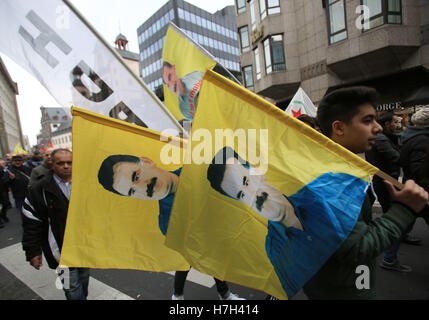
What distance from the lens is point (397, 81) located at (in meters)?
11.4

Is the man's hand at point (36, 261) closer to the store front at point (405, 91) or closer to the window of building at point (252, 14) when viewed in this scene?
the store front at point (405, 91)

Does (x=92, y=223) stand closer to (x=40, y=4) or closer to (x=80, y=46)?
(x=80, y=46)

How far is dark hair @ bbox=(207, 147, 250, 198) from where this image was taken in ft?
4.60

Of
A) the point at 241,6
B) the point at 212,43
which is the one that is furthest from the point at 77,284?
the point at 212,43

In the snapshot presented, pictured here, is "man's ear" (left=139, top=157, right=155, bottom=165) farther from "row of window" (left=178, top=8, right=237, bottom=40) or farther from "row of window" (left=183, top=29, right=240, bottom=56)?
"row of window" (left=178, top=8, right=237, bottom=40)

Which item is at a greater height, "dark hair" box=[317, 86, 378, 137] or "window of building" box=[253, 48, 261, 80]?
"window of building" box=[253, 48, 261, 80]

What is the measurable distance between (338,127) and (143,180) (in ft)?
4.76

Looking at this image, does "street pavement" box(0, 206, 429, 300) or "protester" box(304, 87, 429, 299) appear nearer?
"protester" box(304, 87, 429, 299)

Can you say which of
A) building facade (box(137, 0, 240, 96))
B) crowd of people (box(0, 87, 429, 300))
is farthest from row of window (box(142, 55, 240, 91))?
crowd of people (box(0, 87, 429, 300))

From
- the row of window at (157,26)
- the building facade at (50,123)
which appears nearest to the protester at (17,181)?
the row of window at (157,26)

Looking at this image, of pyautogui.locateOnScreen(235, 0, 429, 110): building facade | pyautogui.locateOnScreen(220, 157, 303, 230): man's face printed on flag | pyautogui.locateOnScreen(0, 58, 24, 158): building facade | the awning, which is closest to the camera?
pyautogui.locateOnScreen(220, 157, 303, 230): man's face printed on flag

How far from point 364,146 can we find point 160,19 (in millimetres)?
51418

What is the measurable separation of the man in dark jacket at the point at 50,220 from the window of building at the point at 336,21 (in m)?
13.7

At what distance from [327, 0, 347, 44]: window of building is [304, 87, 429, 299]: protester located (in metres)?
13.1
